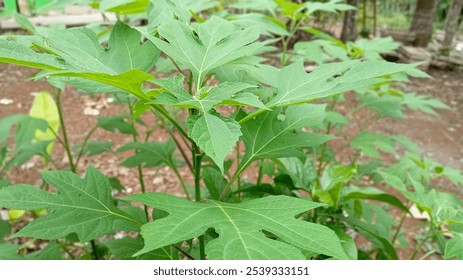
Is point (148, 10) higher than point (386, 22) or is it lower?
higher

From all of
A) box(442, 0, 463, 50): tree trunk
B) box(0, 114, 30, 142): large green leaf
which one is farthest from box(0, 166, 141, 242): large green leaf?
box(442, 0, 463, 50): tree trunk

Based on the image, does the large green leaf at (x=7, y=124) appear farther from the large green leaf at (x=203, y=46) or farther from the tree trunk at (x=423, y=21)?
the tree trunk at (x=423, y=21)

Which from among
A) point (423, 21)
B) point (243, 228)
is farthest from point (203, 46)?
point (423, 21)

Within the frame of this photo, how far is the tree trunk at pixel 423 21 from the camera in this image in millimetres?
6301

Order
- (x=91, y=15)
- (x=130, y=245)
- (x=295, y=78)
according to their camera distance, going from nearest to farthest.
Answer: (x=295, y=78) < (x=130, y=245) < (x=91, y=15)

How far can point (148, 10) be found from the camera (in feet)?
3.97

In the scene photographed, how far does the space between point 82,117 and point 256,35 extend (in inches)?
142

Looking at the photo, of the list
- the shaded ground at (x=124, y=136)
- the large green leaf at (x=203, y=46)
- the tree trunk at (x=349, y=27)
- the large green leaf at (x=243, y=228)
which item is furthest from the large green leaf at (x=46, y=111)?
the tree trunk at (x=349, y=27)

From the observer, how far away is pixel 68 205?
98cm

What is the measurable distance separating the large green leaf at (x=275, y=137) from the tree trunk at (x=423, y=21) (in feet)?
19.9

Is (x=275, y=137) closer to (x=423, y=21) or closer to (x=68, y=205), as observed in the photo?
(x=68, y=205)

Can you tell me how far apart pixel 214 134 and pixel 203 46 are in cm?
31
